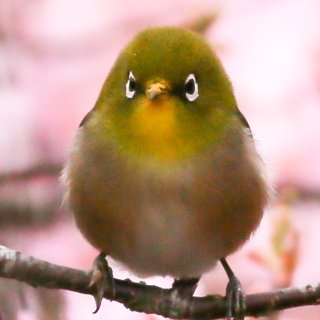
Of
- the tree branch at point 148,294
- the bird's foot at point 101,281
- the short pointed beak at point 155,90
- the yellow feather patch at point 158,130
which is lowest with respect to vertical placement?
the tree branch at point 148,294

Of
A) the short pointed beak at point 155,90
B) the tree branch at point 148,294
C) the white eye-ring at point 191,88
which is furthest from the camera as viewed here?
the white eye-ring at point 191,88

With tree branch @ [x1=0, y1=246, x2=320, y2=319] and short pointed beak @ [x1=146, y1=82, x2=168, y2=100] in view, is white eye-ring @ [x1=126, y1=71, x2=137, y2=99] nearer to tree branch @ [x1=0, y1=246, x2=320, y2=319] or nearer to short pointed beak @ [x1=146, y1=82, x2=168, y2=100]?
short pointed beak @ [x1=146, y1=82, x2=168, y2=100]

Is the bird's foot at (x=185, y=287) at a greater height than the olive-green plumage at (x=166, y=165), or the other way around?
the olive-green plumage at (x=166, y=165)

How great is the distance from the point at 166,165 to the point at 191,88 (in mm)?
159

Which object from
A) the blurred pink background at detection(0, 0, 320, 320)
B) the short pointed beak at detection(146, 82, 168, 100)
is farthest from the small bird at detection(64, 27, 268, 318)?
the blurred pink background at detection(0, 0, 320, 320)

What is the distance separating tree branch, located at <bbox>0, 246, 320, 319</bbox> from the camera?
6.70ft

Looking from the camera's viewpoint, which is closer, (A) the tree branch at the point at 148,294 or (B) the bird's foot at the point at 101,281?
(A) the tree branch at the point at 148,294

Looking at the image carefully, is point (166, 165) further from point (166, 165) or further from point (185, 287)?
point (185, 287)

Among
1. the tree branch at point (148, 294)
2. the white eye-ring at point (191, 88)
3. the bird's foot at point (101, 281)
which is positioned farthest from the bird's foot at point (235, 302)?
the white eye-ring at point (191, 88)

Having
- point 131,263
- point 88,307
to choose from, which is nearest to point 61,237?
point 88,307

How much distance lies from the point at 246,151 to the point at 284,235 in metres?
0.24

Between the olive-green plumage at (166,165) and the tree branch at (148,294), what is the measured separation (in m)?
0.12

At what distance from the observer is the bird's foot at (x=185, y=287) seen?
7.75 ft

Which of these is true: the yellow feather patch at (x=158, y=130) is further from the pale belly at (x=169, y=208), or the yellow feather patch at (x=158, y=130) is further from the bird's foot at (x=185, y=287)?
the bird's foot at (x=185, y=287)
